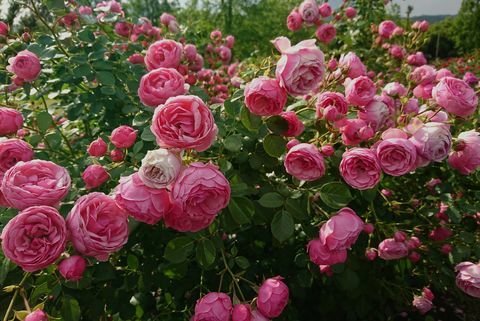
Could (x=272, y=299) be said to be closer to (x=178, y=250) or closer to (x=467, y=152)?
(x=178, y=250)

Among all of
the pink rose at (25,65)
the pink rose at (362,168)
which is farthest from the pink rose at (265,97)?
the pink rose at (25,65)

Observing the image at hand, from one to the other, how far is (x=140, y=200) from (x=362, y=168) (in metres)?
0.64

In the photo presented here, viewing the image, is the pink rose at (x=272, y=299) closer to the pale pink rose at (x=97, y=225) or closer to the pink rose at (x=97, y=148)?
the pale pink rose at (x=97, y=225)

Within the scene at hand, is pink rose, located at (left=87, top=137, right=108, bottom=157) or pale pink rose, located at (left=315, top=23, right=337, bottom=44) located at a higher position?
pink rose, located at (left=87, top=137, right=108, bottom=157)

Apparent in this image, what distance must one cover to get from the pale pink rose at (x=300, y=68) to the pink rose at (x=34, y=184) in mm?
661

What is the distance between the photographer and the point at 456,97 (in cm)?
123

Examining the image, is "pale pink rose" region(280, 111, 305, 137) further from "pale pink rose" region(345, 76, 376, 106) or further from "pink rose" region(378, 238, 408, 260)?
"pink rose" region(378, 238, 408, 260)

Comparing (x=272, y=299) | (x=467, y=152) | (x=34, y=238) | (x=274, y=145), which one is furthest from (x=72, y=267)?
(x=467, y=152)

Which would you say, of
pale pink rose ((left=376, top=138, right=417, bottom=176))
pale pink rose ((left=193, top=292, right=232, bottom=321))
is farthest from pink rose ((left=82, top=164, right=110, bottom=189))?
pale pink rose ((left=376, top=138, right=417, bottom=176))

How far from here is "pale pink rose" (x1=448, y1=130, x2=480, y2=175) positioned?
50.3 inches

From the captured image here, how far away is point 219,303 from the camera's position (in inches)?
39.4

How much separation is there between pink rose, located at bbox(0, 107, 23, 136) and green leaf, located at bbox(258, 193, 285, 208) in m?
0.85

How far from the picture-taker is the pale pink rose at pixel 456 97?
4.03 ft

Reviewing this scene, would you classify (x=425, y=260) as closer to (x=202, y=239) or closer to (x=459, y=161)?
(x=459, y=161)
